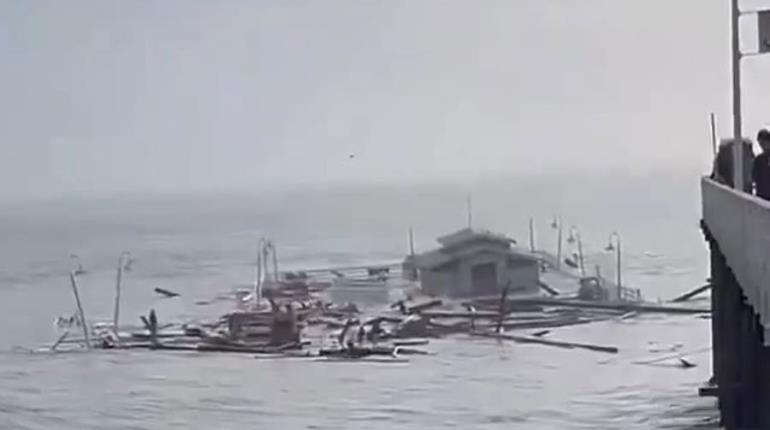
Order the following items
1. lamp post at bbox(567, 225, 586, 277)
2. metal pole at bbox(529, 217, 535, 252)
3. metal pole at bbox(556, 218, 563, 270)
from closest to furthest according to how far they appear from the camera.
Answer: metal pole at bbox(556, 218, 563, 270) < lamp post at bbox(567, 225, 586, 277) < metal pole at bbox(529, 217, 535, 252)

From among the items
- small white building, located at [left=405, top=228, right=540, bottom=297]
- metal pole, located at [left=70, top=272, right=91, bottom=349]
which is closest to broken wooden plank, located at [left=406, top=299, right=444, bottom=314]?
small white building, located at [left=405, top=228, right=540, bottom=297]

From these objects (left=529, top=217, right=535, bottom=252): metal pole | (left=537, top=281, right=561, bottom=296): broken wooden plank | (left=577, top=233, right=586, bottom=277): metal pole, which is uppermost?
(left=529, top=217, right=535, bottom=252): metal pole

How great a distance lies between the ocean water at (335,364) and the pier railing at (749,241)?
1044cm

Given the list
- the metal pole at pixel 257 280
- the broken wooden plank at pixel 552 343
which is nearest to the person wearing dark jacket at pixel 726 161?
the broken wooden plank at pixel 552 343

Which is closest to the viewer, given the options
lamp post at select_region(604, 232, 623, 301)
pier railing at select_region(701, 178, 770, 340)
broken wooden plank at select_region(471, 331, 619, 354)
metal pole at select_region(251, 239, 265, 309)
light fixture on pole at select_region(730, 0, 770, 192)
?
pier railing at select_region(701, 178, 770, 340)

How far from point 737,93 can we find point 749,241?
3.81 m

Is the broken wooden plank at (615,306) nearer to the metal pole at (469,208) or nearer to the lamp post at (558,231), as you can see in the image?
the lamp post at (558,231)

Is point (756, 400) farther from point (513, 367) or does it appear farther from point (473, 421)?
point (513, 367)

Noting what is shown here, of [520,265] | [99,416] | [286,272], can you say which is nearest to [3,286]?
[286,272]

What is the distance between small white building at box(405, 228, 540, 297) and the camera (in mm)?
52562

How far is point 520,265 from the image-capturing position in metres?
54.2

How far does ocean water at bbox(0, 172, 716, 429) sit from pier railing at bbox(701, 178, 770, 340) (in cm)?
1044

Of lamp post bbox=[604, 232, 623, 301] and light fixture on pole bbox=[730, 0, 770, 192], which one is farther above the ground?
light fixture on pole bbox=[730, 0, 770, 192]

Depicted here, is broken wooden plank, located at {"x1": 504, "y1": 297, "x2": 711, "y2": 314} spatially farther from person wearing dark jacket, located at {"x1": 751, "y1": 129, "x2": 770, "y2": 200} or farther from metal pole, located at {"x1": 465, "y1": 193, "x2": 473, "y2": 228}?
person wearing dark jacket, located at {"x1": 751, "y1": 129, "x2": 770, "y2": 200}
